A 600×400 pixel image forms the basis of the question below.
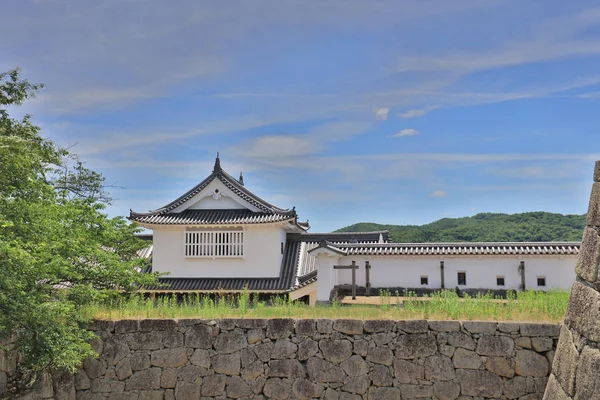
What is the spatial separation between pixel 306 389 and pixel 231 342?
5.25 ft

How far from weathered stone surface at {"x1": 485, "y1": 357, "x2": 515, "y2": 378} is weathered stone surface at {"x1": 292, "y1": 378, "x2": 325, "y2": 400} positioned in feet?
9.64

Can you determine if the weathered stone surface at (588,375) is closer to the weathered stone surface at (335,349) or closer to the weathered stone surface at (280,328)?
the weathered stone surface at (335,349)

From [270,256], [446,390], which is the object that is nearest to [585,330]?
[446,390]

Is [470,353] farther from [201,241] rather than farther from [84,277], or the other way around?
[201,241]

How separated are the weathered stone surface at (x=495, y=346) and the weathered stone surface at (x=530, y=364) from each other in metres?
0.18

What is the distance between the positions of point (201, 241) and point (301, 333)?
13.7 m

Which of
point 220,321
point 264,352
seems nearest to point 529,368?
point 264,352

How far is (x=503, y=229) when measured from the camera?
46094 millimetres

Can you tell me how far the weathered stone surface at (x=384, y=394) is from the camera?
949 centimetres

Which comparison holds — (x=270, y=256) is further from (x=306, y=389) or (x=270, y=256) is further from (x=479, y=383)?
(x=479, y=383)

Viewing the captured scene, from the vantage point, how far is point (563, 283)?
58.5 ft

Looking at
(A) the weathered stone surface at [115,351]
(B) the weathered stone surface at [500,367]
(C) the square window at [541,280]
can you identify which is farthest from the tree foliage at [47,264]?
(C) the square window at [541,280]

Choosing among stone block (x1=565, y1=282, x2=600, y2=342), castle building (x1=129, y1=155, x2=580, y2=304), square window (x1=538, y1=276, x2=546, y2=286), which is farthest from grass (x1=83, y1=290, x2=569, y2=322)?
square window (x1=538, y1=276, x2=546, y2=286)

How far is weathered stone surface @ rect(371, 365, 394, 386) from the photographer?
9539 millimetres
